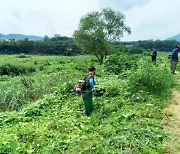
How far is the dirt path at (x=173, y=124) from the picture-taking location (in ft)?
18.0

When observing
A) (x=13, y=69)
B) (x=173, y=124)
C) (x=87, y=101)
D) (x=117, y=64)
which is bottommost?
(x=13, y=69)

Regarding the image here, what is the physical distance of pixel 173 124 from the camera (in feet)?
22.7

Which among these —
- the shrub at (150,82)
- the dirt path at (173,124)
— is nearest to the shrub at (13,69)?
the shrub at (150,82)

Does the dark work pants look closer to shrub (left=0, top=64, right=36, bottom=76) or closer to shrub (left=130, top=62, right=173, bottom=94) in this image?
shrub (left=130, top=62, right=173, bottom=94)

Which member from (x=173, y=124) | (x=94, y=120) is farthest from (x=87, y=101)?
(x=173, y=124)

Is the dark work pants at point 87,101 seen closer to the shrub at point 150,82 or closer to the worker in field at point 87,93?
the worker in field at point 87,93

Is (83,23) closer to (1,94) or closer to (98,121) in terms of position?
(1,94)

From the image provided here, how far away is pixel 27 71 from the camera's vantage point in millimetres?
27812

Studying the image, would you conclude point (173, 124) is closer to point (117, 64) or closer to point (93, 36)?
point (117, 64)

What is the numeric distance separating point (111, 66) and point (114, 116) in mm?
9015

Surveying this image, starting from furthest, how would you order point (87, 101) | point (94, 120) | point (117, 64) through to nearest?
point (117, 64) → point (87, 101) → point (94, 120)

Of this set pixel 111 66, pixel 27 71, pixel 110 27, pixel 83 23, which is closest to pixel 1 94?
pixel 111 66

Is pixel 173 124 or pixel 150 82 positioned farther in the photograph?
pixel 150 82

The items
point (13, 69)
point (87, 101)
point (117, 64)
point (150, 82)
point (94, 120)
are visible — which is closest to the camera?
point (94, 120)
